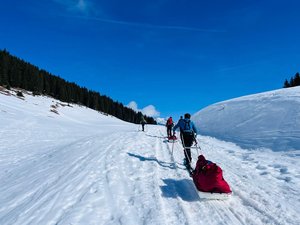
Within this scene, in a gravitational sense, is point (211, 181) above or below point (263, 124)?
below

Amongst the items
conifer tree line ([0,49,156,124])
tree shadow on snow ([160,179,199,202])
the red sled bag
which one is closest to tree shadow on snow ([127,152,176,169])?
tree shadow on snow ([160,179,199,202])

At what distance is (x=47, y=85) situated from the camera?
278ft

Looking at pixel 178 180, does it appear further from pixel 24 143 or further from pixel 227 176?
pixel 24 143

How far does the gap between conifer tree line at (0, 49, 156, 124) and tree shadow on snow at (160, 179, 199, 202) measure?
2409 inches

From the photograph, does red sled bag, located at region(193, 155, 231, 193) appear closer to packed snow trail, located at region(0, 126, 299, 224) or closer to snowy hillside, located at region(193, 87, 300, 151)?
packed snow trail, located at region(0, 126, 299, 224)

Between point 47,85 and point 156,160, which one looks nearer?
point 156,160

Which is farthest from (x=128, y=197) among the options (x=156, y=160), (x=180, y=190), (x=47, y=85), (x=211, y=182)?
(x=47, y=85)

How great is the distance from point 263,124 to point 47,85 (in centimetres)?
7935

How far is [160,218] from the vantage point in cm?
533

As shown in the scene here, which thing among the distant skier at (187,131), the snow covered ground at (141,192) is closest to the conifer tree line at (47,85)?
the snow covered ground at (141,192)

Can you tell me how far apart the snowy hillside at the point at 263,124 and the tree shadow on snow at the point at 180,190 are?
845 cm

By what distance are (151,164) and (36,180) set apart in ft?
14.3

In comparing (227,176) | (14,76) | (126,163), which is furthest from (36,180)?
(14,76)

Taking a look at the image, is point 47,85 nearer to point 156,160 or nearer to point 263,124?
point 263,124
